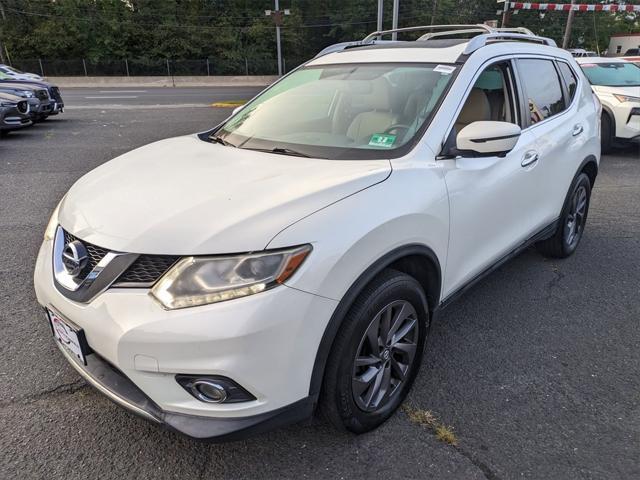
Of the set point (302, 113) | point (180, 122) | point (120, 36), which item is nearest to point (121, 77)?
point (120, 36)

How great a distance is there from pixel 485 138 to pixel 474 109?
645 mm

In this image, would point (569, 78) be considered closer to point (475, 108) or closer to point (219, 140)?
point (475, 108)

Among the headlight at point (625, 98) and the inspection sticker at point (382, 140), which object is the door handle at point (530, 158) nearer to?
the inspection sticker at point (382, 140)

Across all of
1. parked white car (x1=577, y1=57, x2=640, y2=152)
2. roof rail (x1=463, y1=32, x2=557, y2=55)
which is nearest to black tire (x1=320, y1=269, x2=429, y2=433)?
roof rail (x1=463, y1=32, x2=557, y2=55)

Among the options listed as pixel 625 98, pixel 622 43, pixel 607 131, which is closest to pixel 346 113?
pixel 625 98

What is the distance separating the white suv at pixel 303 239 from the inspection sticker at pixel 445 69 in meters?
0.02

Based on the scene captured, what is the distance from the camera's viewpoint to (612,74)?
30.5 ft

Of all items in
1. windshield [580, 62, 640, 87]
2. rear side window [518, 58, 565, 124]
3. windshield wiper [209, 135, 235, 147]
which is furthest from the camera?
windshield [580, 62, 640, 87]

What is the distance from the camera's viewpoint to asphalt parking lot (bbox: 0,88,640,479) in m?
2.12

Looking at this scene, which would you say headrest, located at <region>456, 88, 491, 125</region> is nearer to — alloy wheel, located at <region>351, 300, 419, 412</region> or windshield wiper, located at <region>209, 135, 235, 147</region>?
alloy wheel, located at <region>351, 300, 419, 412</region>

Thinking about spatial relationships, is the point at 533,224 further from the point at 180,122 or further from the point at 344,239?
the point at 180,122

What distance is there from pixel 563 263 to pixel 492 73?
2.10 metres

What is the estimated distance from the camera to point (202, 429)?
1.74 metres

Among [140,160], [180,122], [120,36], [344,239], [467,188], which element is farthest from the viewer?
[120,36]
